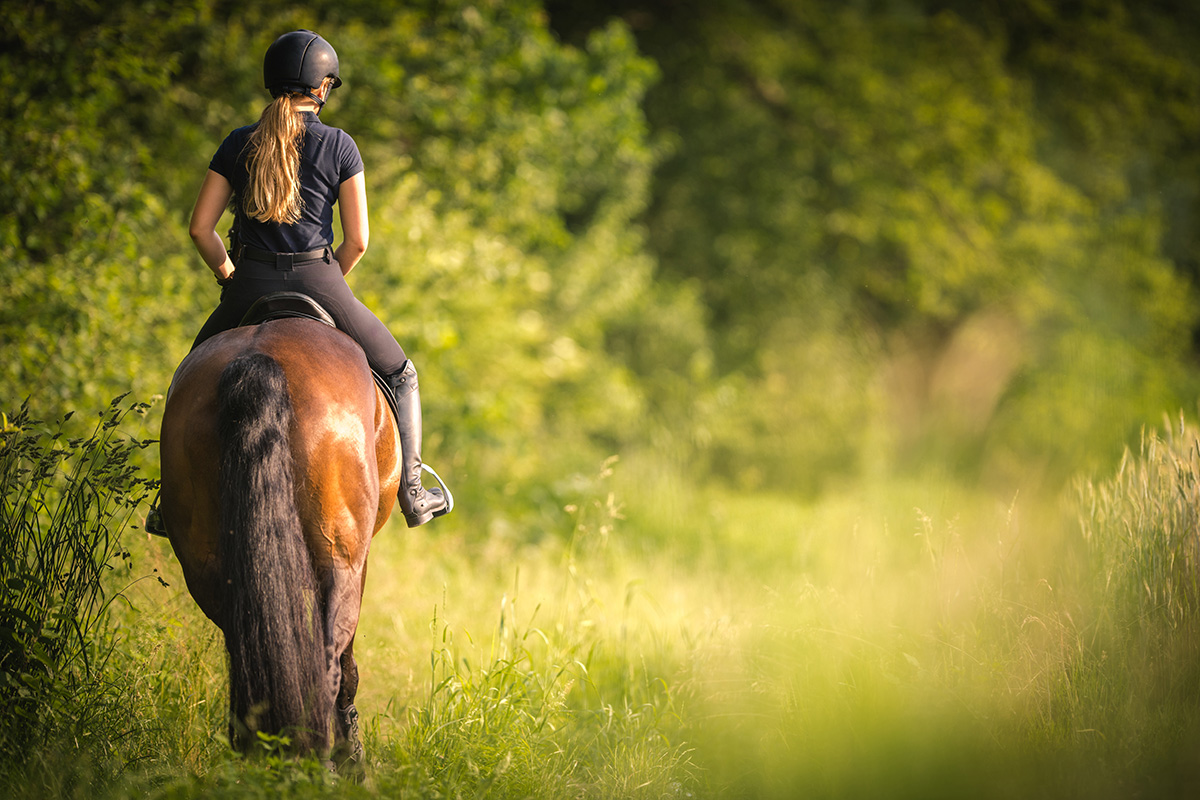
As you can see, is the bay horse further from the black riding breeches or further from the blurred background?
the blurred background

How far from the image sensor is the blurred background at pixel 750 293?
12.7 feet

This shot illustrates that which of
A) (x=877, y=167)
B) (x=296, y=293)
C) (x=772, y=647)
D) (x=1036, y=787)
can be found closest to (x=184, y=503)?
(x=296, y=293)

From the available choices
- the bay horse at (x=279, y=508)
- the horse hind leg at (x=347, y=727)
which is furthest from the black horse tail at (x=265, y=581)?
the horse hind leg at (x=347, y=727)

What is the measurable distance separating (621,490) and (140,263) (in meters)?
4.87

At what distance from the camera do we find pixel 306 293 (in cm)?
321

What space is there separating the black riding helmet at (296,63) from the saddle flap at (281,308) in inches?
31.6

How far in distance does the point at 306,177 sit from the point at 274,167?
195 mm

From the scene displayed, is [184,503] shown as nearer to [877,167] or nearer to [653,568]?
[653,568]

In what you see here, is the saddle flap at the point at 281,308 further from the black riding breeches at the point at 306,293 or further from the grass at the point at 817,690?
the grass at the point at 817,690

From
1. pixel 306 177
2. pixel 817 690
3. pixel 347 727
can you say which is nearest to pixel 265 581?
pixel 347 727

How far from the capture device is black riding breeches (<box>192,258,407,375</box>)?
3168 mm

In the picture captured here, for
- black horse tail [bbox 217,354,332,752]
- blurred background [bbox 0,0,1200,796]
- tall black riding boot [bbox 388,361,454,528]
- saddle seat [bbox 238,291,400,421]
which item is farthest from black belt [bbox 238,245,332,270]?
blurred background [bbox 0,0,1200,796]

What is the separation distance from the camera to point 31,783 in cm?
257

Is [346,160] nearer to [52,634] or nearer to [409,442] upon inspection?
[409,442]
